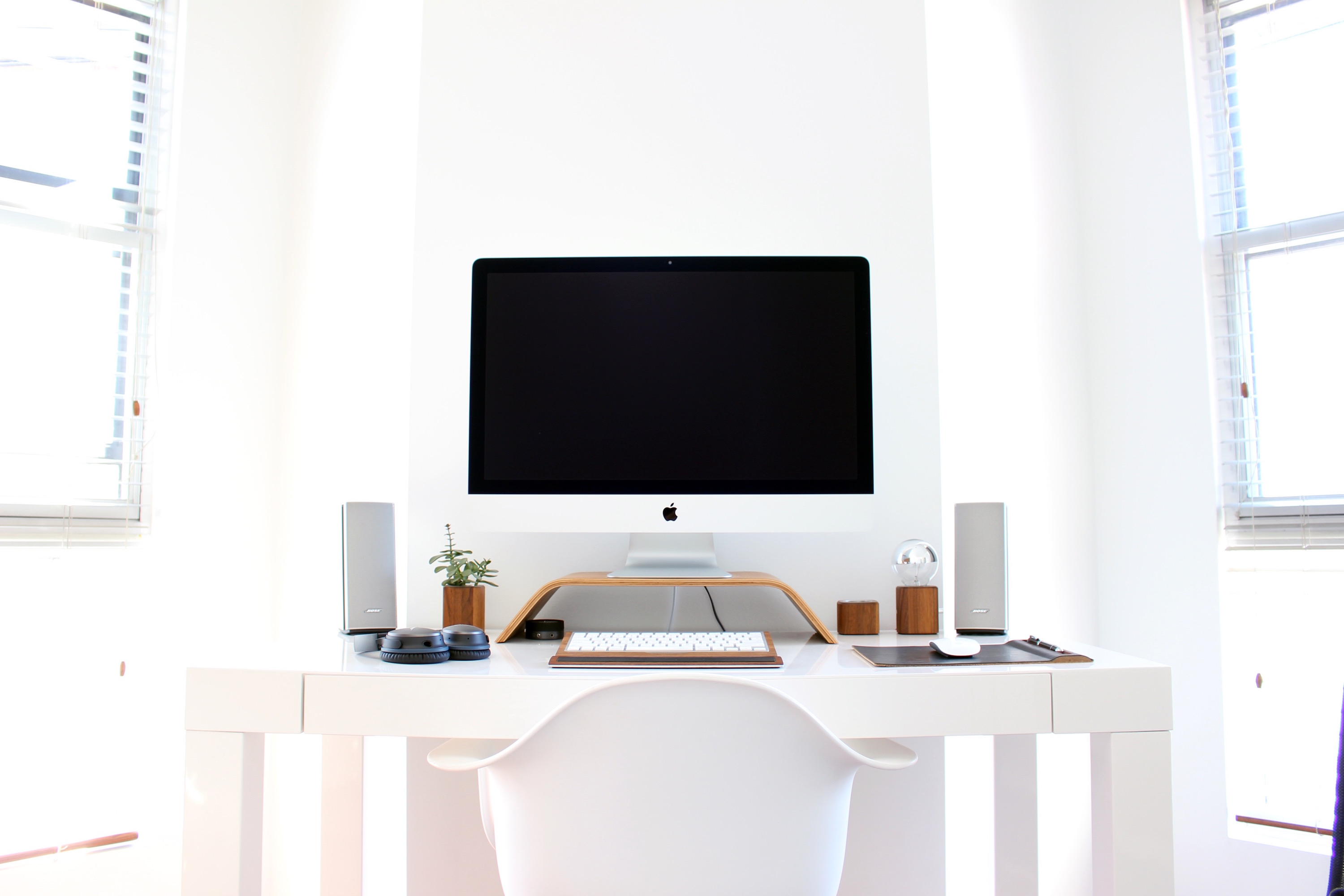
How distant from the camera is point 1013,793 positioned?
5.57 feet

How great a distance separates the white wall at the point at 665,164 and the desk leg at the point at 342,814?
13.9 inches

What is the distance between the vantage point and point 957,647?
1.35 m

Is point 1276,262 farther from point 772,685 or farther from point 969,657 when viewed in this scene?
point 772,685

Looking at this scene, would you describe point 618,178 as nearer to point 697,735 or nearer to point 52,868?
point 697,735

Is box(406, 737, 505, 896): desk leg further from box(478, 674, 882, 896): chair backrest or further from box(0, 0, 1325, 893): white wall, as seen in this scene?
box(478, 674, 882, 896): chair backrest

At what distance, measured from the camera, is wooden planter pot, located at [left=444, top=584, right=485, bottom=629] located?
1.72 meters

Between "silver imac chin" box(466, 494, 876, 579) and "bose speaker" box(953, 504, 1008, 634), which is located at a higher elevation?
"silver imac chin" box(466, 494, 876, 579)

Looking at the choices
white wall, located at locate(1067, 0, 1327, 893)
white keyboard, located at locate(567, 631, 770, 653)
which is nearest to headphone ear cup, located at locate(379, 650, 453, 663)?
white keyboard, located at locate(567, 631, 770, 653)

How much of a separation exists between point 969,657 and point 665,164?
132cm

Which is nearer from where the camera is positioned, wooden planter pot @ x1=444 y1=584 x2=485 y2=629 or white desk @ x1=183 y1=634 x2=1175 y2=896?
white desk @ x1=183 y1=634 x2=1175 y2=896

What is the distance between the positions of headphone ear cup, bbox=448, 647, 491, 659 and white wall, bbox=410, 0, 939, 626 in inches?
19.0

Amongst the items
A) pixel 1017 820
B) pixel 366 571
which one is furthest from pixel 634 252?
pixel 1017 820

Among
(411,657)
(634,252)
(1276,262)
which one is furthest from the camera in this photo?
(1276,262)

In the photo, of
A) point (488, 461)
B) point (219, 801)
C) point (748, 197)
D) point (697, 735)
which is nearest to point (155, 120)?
point (488, 461)
